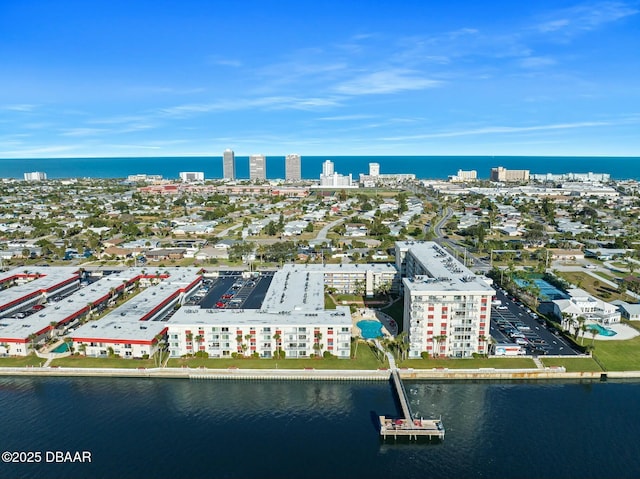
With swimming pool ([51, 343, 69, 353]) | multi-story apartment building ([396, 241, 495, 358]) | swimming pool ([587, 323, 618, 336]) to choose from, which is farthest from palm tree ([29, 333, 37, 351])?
swimming pool ([587, 323, 618, 336])

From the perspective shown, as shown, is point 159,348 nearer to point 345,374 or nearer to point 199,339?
point 199,339

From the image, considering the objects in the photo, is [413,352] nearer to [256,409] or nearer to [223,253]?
[256,409]

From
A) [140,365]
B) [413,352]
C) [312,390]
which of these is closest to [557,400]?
[413,352]

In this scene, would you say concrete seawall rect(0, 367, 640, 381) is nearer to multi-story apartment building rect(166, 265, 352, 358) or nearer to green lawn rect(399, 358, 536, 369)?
green lawn rect(399, 358, 536, 369)

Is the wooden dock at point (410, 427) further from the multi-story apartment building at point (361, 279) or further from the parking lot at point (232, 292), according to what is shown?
the multi-story apartment building at point (361, 279)

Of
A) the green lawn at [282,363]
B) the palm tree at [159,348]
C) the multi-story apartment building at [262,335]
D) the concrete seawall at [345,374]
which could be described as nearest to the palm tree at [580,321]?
the concrete seawall at [345,374]
